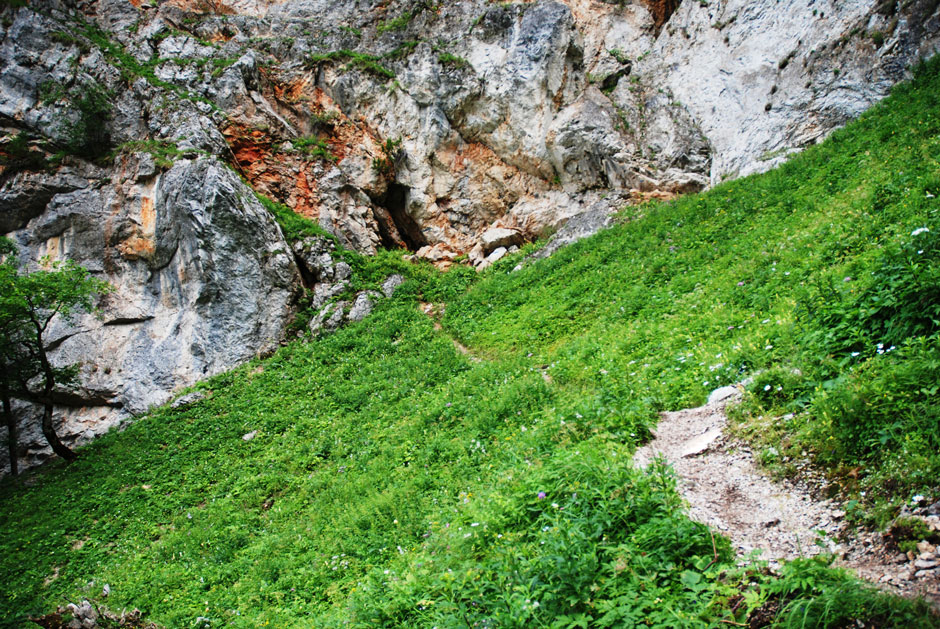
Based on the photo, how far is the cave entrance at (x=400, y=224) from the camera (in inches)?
1067

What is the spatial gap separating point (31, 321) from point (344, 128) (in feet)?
58.3

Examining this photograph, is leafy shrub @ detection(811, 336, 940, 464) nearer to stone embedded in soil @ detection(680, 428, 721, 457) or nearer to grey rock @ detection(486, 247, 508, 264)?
stone embedded in soil @ detection(680, 428, 721, 457)

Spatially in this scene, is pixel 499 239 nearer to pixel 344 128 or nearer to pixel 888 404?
pixel 344 128

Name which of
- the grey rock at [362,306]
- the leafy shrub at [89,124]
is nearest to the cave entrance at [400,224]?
the grey rock at [362,306]

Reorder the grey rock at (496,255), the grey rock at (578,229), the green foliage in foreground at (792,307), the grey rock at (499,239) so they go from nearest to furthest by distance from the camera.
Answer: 1. the green foliage in foreground at (792,307)
2. the grey rock at (578,229)
3. the grey rock at (496,255)
4. the grey rock at (499,239)

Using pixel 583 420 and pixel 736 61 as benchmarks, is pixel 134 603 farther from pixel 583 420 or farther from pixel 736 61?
pixel 736 61

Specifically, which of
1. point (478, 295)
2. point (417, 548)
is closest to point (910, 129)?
point (478, 295)

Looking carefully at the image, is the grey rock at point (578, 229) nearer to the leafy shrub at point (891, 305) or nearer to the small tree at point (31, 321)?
the leafy shrub at point (891, 305)

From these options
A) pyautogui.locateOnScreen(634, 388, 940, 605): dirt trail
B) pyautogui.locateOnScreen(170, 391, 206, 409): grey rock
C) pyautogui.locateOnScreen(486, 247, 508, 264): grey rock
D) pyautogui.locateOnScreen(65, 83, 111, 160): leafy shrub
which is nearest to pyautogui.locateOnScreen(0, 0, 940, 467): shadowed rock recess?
pyautogui.locateOnScreen(65, 83, 111, 160): leafy shrub

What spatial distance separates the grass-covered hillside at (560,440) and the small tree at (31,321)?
8.25 feet

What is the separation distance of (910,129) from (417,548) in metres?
14.9

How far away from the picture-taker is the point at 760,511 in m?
3.74

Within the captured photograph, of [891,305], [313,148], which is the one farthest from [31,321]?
[891,305]

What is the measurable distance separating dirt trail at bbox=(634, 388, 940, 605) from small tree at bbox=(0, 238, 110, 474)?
17.4 meters
